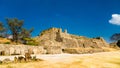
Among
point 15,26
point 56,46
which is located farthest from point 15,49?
point 15,26

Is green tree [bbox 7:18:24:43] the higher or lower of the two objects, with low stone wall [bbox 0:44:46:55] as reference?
higher

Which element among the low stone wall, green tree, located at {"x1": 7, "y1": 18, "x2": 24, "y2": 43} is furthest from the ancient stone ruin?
green tree, located at {"x1": 7, "y1": 18, "x2": 24, "y2": 43}

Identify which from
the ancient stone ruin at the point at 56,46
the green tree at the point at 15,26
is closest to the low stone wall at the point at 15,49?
the ancient stone ruin at the point at 56,46

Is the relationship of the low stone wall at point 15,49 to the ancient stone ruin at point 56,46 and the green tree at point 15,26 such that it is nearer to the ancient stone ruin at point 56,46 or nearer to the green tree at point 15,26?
the ancient stone ruin at point 56,46

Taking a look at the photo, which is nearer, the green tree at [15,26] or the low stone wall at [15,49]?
the low stone wall at [15,49]

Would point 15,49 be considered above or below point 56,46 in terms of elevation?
below

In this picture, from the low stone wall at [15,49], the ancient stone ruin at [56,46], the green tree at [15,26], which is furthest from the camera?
the green tree at [15,26]

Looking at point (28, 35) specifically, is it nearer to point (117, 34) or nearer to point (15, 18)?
point (15, 18)

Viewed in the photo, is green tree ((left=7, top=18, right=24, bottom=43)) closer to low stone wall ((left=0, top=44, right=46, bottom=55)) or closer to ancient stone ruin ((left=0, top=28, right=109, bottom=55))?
ancient stone ruin ((left=0, top=28, right=109, bottom=55))

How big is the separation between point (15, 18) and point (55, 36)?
20.2 meters

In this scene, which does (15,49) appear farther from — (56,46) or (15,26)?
(15,26)

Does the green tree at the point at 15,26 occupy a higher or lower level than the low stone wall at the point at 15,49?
higher

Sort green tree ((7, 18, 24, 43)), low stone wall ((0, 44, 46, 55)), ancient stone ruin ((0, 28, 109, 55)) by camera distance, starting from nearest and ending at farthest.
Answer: low stone wall ((0, 44, 46, 55)), ancient stone ruin ((0, 28, 109, 55)), green tree ((7, 18, 24, 43))

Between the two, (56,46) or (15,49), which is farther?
(56,46)
